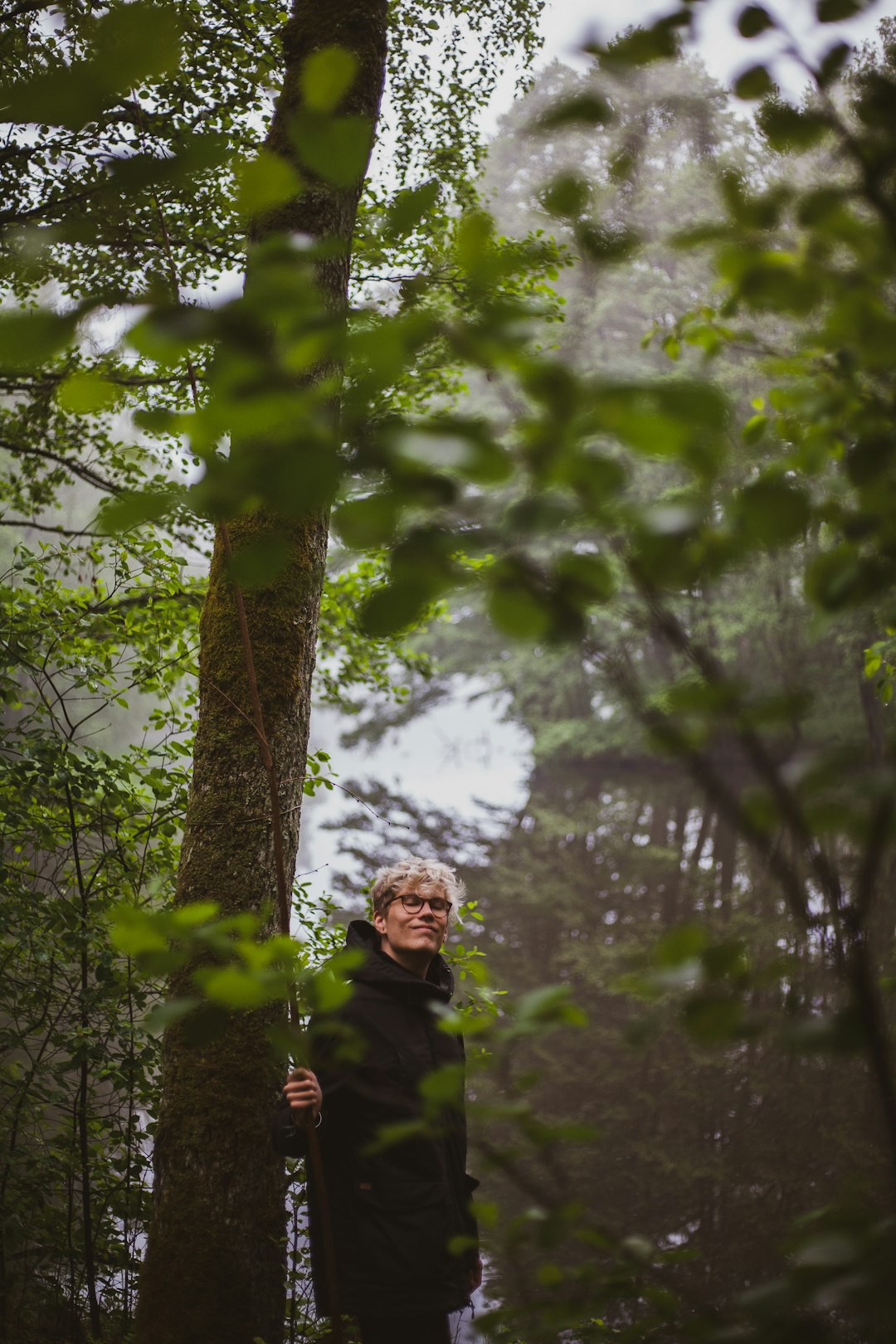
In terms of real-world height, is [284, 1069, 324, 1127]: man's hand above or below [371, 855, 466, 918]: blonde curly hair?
below

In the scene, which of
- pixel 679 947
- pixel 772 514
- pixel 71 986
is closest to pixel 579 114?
pixel 772 514

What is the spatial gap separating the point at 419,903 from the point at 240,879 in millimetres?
534

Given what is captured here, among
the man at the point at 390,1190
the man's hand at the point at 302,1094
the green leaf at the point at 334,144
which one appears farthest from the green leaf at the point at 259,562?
the man at the point at 390,1190

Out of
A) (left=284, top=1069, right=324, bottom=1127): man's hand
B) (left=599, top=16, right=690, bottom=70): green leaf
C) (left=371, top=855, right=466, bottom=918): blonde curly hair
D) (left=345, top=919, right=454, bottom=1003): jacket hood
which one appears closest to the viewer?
(left=599, top=16, right=690, bottom=70): green leaf

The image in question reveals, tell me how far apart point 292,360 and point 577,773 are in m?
23.4

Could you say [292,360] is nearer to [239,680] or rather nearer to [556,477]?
[556,477]

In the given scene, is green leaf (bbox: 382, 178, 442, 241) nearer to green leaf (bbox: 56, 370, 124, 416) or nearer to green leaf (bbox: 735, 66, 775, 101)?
green leaf (bbox: 56, 370, 124, 416)

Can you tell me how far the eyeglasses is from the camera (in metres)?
2.70

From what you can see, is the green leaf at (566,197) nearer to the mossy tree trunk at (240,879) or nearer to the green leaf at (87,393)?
the green leaf at (87,393)

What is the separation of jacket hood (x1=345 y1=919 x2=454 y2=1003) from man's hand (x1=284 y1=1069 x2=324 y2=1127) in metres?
0.65

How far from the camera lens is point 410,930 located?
265 centimetres

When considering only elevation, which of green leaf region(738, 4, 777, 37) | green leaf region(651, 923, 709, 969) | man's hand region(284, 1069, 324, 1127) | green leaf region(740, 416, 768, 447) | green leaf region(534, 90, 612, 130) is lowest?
green leaf region(651, 923, 709, 969)

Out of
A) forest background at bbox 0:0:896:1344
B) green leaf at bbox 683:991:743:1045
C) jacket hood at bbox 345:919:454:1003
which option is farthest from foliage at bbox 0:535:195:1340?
green leaf at bbox 683:991:743:1045

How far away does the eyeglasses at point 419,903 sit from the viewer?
270 cm
